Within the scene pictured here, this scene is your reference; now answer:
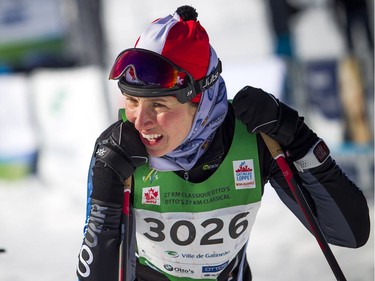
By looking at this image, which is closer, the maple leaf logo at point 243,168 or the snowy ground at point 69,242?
the maple leaf logo at point 243,168

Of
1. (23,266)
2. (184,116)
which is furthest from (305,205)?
(23,266)

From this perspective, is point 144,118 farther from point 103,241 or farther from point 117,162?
point 103,241

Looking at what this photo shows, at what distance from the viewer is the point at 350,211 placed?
2.87 metres

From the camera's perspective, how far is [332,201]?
Result: 2.84 metres

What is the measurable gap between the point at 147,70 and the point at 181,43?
0.52 feet

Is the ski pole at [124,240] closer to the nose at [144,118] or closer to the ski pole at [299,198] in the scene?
the nose at [144,118]

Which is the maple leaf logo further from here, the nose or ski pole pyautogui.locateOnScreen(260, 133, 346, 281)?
the nose

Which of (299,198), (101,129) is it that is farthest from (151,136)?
(101,129)

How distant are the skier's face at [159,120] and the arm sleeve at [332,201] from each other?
0.43 m

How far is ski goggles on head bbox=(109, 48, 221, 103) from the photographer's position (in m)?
2.62

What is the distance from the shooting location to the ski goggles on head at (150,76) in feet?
8.60

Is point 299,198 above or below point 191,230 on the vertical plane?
above

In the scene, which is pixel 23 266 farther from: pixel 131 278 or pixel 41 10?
pixel 41 10

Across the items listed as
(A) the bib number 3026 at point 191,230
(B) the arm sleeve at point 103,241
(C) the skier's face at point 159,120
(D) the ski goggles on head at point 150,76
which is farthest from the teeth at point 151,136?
(A) the bib number 3026 at point 191,230
